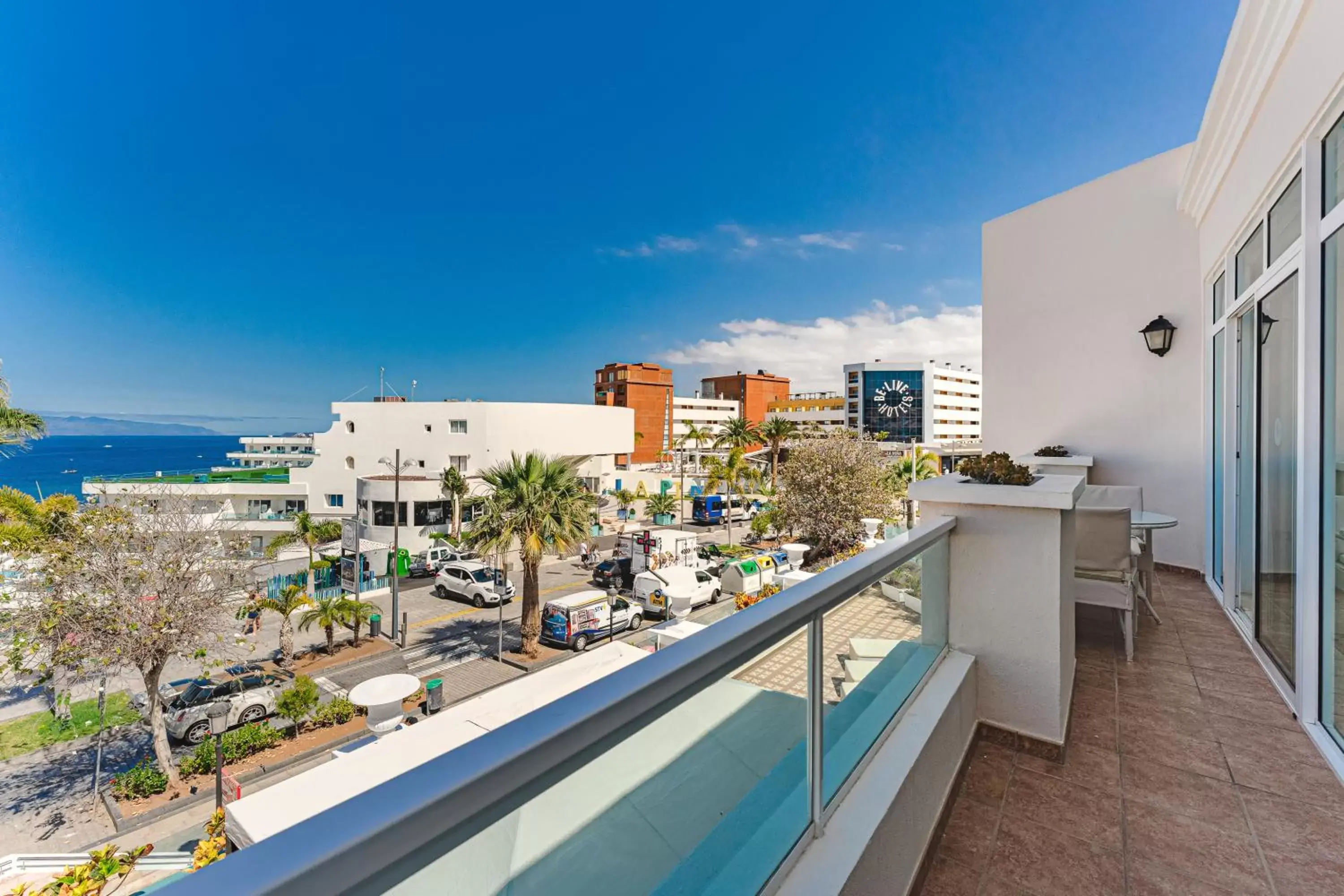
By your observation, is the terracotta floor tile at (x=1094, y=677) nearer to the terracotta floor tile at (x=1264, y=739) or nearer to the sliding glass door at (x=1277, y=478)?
the terracotta floor tile at (x=1264, y=739)

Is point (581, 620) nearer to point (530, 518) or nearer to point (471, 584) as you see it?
point (530, 518)

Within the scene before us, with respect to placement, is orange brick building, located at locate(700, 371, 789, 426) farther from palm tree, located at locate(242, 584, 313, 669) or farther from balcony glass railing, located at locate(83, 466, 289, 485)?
palm tree, located at locate(242, 584, 313, 669)

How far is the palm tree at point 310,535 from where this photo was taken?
23406mm

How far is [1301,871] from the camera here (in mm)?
1991

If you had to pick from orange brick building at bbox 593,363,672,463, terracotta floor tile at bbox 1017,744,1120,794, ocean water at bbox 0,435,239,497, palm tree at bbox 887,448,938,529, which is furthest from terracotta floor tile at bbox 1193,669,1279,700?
A: ocean water at bbox 0,435,239,497

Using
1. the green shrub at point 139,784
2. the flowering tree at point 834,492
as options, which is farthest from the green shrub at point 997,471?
the flowering tree at point 834,492

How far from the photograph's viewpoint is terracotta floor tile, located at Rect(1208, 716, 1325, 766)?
2.68m

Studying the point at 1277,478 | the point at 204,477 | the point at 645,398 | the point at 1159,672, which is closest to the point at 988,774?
the point at 1159,672

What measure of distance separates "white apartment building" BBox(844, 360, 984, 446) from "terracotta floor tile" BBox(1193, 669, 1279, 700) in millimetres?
68701

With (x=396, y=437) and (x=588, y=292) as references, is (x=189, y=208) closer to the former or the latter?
(x=588, y=292)

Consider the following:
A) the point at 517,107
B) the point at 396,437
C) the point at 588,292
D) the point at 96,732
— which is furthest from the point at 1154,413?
the point at 588,292

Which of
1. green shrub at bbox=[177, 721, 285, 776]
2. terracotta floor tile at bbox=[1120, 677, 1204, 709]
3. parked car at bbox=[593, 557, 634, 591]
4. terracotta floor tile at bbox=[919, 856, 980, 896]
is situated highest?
terracotta floor tile at bbox=[1120, 677, 1204, 709]

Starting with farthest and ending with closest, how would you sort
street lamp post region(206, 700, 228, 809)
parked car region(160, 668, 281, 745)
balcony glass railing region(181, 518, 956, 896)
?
parked car region(160, 668, 281, 745), street lamp post region(206, 700, 228, 809), balcony glass railing region(181, 518, 956, 896)

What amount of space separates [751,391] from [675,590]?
2870 inches
